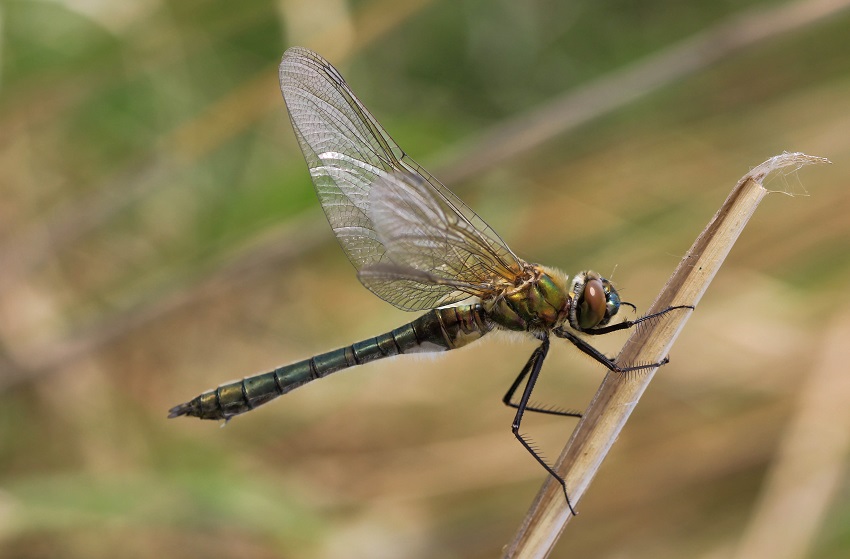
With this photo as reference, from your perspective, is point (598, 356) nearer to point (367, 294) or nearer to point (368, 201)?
point (368, 201)

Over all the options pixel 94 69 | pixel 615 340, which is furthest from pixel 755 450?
pixel 94 69

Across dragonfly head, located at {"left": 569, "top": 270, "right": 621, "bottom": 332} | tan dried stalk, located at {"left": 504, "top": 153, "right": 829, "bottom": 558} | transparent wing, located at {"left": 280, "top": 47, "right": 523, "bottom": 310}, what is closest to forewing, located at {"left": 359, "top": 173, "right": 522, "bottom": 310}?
transparent wing, located at {"left": 280, "top": 47, "right": 523, "bottom": 310}

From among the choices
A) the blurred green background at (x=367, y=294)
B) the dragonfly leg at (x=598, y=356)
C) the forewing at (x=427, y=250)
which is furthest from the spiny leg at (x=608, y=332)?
the blurred green background at (x=367, y=294)

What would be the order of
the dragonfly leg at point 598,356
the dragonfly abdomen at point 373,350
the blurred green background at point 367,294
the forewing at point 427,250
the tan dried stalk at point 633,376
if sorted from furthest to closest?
the blurred green background at point 367,294 → the dragonfly abdomen at point 373,350 → the forewing at point 427,250 → the dragonfly leg at point 598,356 → the tan dried stalk at point 633,376

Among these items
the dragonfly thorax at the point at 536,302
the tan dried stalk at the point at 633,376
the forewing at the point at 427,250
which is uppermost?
the forewing at the point at 427,250

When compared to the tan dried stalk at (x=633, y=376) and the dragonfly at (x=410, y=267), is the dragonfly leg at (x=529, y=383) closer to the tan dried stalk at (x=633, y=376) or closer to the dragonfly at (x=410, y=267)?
the dragonfly at (x=410, y=267)

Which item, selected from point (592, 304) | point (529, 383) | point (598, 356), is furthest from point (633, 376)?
point (529, 383)

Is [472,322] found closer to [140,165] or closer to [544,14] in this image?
[140,165]
